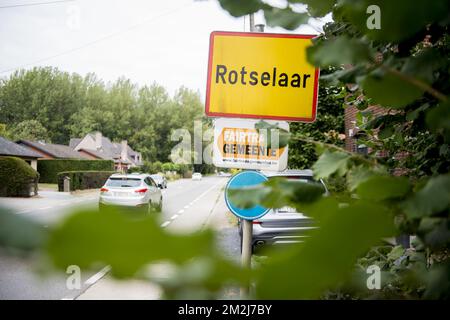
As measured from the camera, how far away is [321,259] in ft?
1.05

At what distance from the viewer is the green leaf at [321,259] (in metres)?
0.30

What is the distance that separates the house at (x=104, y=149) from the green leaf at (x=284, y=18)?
55838 millimetres

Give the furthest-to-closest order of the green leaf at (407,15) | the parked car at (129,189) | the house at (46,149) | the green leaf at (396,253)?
the house at (46,149)
the parked car at (129,189)
the green leaf at (396,253)
the green leaf at (407,15)

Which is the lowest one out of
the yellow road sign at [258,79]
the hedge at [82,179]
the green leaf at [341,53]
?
the hedge at [82,179]

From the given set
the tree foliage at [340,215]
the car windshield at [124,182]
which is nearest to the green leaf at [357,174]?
the tree foliage at [340,215]

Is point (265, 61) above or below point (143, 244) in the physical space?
above

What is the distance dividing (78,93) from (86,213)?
6539 cm

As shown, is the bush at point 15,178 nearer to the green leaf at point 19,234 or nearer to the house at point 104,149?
the green leaf at point 19,234

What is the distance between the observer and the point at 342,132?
11328 mm

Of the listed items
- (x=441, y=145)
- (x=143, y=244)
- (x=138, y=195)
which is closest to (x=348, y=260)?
(x=143, y=244)

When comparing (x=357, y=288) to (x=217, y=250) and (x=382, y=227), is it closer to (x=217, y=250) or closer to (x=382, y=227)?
(x=382, y=227)

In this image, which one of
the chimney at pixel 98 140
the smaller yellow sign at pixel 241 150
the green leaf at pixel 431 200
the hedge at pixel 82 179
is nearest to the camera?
the green leaf at pixel 431 200

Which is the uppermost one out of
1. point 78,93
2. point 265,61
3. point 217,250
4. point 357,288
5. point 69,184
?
point 78,93

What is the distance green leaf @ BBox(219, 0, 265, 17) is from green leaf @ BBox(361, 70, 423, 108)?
0.23 metres
